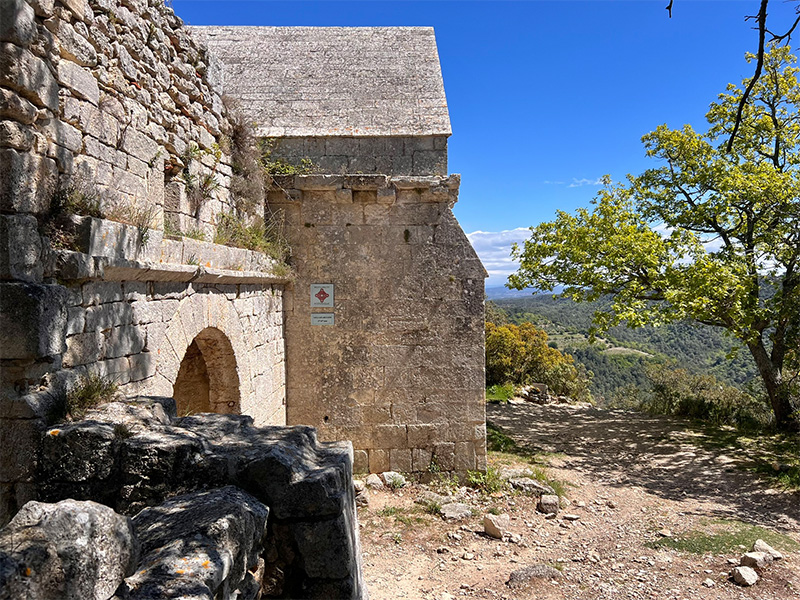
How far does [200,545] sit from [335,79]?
23.8ft

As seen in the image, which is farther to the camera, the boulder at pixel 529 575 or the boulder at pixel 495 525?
the boulder at pixel 495 525

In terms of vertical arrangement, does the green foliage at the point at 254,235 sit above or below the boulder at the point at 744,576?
above

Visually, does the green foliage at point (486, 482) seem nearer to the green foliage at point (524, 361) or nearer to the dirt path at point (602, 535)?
the dirt path at point (602, 535)

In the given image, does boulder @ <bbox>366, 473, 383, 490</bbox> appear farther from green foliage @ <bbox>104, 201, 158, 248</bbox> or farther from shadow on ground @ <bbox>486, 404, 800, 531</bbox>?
green foliage @ <bbox>104, 201, 158, 248</bbox>

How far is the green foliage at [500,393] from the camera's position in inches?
540

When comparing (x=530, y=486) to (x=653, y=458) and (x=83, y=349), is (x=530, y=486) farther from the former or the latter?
(x=83, y=349)

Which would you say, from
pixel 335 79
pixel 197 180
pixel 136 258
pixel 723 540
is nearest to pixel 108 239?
pixel 136 258

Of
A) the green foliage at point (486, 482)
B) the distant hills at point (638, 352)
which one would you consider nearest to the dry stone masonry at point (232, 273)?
the green foliage at point (486, 482)

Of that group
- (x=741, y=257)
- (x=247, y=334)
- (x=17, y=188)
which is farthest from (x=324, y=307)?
(x=741, y=257)

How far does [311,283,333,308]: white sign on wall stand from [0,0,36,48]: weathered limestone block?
4.34 meters

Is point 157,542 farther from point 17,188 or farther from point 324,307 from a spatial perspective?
point 324,307

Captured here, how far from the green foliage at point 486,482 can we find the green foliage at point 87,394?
4829 mm

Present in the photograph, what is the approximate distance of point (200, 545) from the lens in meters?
1.81

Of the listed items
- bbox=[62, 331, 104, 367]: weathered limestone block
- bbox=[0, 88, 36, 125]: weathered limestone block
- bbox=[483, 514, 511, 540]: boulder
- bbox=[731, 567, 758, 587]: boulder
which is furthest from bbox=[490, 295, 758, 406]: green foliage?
bbox=[0, 88, 36, 125]: weathered limestone block
